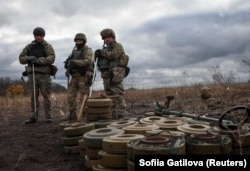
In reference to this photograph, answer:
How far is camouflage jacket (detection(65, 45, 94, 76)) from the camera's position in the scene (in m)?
9.48

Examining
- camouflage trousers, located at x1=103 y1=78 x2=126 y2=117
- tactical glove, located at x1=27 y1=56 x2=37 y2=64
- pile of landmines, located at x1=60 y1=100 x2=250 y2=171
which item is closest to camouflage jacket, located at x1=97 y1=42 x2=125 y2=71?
camouflage trousers, located at x1=103 y1=78 x2=126 y2=117

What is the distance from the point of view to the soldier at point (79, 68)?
9.55 m

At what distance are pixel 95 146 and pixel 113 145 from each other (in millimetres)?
625

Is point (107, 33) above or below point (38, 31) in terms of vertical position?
below

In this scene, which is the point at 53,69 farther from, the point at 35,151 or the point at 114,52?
the point at 35,151

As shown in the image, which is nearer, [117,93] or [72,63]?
[117,93]

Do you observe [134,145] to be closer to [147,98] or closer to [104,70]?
[104,70]

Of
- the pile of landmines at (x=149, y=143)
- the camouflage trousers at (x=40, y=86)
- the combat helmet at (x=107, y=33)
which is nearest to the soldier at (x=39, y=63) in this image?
the camouflage trousers at (x=40, y=86)

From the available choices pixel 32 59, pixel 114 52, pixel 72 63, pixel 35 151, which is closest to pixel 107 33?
pixel 114 52

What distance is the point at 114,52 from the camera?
8.84 metres

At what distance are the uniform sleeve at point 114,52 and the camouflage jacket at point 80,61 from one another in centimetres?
67

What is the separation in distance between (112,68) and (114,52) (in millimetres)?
414

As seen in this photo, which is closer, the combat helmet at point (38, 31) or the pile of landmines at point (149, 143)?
the pile of landmines at point (149, 143)

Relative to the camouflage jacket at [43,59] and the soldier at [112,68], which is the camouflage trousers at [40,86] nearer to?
the camouflage jacket at [43,59]
